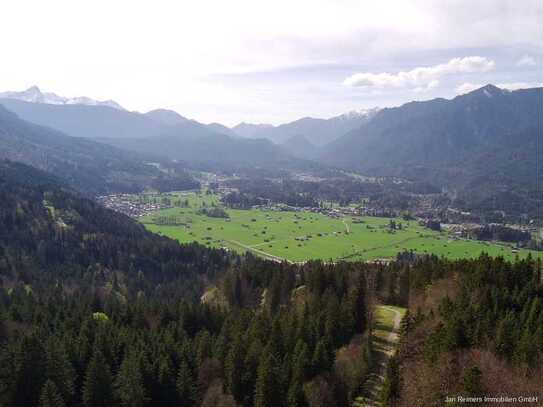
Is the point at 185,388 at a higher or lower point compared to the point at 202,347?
lower

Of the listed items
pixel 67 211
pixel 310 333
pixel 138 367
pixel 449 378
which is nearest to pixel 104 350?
pixel 138 367

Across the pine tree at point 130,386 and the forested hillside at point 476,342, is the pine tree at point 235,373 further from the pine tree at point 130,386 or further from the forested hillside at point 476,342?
the forested hillside at point 476,342

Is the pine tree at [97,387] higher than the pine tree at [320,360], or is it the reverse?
the pine tree at [320,360]

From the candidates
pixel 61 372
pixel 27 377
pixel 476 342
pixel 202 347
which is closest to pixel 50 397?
pixel 61 372

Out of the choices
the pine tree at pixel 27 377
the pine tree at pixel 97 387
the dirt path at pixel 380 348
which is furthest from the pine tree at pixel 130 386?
the dirt path at pixel 380 348

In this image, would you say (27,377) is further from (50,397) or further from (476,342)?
(476,342)
